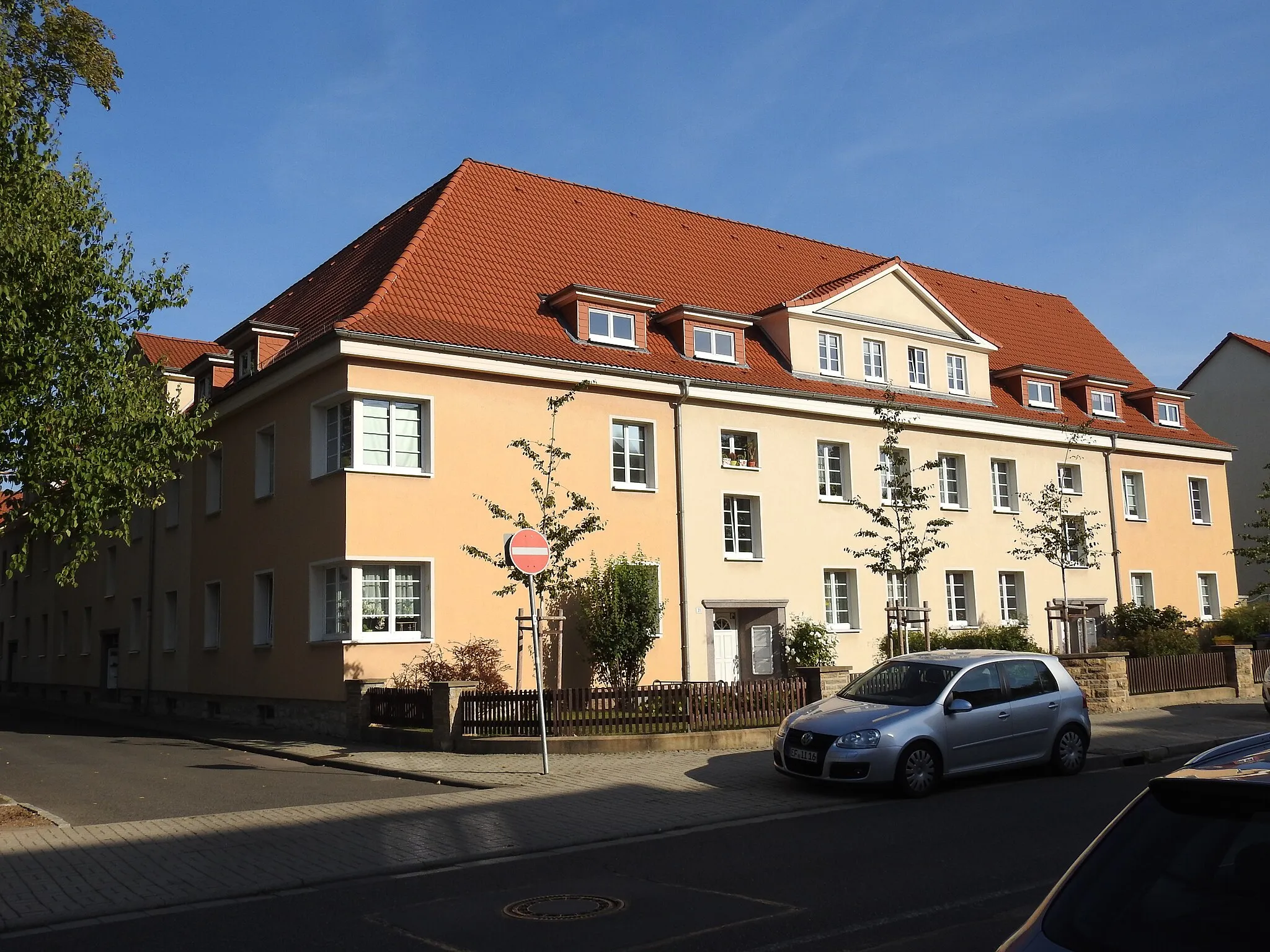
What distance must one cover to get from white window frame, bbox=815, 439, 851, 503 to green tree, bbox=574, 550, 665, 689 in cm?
673

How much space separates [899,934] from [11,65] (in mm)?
17342

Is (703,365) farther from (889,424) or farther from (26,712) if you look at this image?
(26,712)

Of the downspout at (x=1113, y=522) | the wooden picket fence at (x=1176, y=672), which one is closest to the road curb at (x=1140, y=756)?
the wooden picket fence at (x=1176, y=672)

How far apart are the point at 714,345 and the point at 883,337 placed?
5.42 meters

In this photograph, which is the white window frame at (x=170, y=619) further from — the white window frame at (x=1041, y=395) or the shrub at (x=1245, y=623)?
the shrub at (x=1245, y=623)

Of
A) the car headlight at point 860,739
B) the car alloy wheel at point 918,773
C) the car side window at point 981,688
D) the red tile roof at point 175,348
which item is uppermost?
the red tile roof at point 175,348

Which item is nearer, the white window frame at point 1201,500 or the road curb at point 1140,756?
the road curb at point 1140,756

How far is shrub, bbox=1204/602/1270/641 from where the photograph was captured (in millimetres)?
32500

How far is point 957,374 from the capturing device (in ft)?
102

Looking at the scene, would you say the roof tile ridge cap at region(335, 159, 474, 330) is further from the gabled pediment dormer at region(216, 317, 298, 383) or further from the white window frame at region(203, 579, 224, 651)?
the white window frame at region(203, 579, 224, 651)

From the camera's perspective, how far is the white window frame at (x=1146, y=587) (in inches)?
1331

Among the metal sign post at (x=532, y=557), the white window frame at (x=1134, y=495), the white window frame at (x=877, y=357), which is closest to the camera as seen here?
the metal sign post at (x=532, y=557)

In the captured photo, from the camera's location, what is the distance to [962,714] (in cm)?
1305

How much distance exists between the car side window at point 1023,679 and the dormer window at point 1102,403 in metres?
22.7
